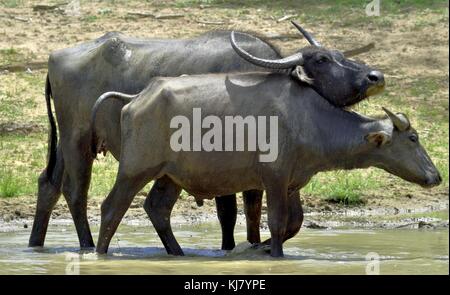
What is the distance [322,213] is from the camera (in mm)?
16531

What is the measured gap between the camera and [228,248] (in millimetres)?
13898

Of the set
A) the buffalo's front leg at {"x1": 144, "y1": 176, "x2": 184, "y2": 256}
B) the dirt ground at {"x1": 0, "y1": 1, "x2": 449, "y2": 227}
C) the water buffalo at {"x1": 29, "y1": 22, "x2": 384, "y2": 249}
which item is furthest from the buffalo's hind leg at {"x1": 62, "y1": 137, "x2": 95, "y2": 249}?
the dirt ground at {"x1": 0, "y1": 1, "x2": 449, "y2": 227}

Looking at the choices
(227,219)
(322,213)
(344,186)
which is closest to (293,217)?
(227,219)

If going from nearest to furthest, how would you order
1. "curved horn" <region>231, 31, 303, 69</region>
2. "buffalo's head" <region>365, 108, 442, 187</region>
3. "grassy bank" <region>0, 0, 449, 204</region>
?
"buffalo's head" <region>365, 108, 442, 187</region>
"curved horn" <region>231, 31, 303, 69</region>
"grassy bank" <region>0, 0, 449, 204</region>

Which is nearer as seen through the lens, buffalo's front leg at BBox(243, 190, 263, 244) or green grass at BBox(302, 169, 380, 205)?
buffalo's front leg at BBox(243, 190, 263, 244)

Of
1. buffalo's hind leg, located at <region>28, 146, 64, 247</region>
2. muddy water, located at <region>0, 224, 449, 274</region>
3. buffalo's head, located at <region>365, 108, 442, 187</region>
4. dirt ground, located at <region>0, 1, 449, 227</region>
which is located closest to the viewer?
muddy water, located at <region>0, 224, 449, 274</region>

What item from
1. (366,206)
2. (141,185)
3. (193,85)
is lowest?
(366,206)

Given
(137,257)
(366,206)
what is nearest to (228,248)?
(137,257)

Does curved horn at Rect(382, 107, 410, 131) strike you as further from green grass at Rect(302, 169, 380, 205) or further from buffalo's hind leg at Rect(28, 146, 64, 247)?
green grass at Rect(302, 169, 380, 205)

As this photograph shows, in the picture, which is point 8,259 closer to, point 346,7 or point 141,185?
point 141,185

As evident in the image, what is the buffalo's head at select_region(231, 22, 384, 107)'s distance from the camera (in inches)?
514

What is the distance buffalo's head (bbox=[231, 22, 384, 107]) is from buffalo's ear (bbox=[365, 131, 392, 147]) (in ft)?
1.62

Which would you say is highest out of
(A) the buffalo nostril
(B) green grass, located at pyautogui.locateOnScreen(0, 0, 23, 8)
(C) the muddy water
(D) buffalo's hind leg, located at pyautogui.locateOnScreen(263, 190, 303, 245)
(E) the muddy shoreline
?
(A) the buffalo nostril
